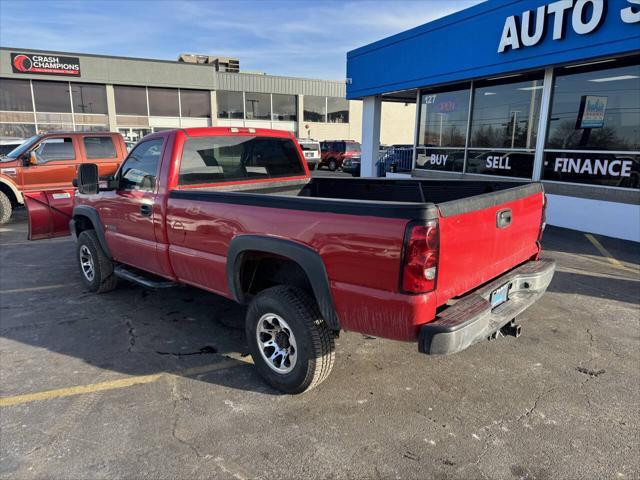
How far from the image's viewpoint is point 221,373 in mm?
3592

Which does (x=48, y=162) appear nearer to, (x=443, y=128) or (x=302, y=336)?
(x=302, y=336)

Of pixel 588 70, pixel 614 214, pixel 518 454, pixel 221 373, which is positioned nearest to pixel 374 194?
pixel 221 373

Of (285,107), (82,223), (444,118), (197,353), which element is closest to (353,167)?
(444,118)

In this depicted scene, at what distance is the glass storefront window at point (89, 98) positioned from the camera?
31984 millimetres

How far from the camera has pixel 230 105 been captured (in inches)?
1517

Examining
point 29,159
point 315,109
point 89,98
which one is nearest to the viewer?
point 29,159

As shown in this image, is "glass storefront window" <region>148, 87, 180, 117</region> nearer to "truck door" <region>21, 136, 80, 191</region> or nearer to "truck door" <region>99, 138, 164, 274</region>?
"truck door" <region>21, 136, 80, 191</region>

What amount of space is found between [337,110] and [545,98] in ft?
115

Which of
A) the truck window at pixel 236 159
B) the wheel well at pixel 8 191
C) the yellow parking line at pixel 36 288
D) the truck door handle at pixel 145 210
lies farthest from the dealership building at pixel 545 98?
the wheel well at pixel 8 191

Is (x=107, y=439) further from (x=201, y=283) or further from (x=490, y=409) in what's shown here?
(x=490, y=409)

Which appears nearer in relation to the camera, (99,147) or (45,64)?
(99,147)

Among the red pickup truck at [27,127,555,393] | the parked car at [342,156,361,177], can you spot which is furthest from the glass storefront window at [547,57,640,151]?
the parked car at [342,156,361,177]

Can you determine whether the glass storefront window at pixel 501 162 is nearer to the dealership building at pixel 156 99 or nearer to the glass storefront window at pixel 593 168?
the glass storefront window at pixel 593 168

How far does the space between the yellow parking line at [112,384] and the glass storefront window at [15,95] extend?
34.4m
